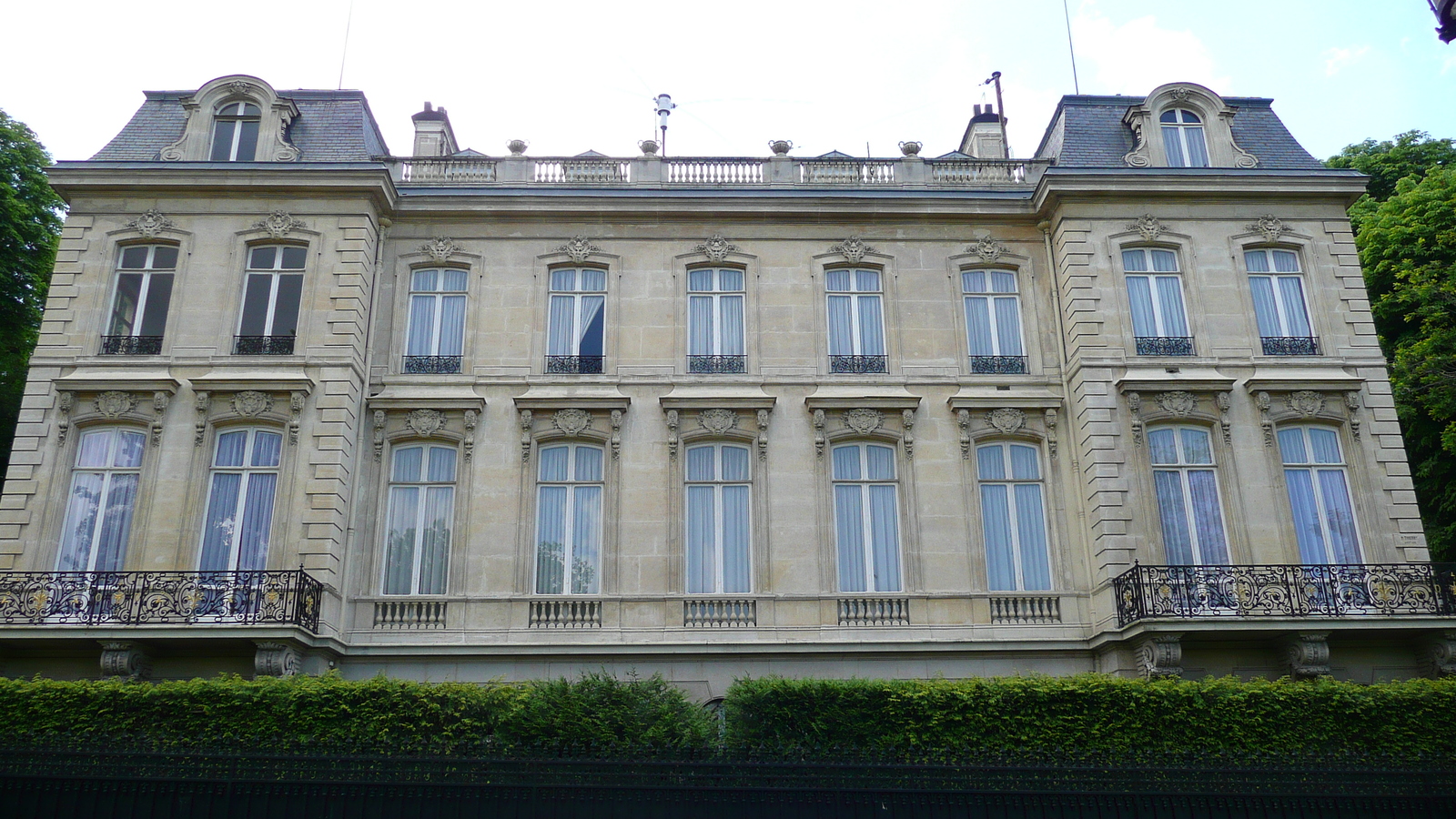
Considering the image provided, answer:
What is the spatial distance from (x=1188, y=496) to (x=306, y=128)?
16.7 meters

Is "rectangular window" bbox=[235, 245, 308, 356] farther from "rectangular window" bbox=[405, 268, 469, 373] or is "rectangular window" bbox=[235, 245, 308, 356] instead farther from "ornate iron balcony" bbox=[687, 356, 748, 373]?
"ornate iron balcony" bbox=[687, 356, 748, 373]

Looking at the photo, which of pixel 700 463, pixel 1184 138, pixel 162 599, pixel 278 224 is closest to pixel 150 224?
pixel 278 224

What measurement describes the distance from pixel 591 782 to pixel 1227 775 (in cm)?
715

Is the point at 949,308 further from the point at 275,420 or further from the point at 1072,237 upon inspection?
the point at 275,420

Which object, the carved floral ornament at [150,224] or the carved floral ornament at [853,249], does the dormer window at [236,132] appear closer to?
the carved floral ornament at [150,224]

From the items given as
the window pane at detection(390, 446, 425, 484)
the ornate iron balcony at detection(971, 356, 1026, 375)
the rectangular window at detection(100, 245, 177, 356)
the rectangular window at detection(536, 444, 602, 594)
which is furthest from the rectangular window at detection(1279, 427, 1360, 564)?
the rectangular window at detection(100, 245, 177, 356)

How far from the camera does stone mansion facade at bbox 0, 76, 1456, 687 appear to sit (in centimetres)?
1717

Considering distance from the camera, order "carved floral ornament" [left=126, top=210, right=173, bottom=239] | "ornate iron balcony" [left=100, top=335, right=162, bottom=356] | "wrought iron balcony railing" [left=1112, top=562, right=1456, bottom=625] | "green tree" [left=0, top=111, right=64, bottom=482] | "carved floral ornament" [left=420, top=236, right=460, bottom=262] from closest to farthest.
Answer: "wrought iron balcony railing" [left=1112, top=562, right=1456, bottom=625]
"ornate iron balcony" [left=100, top=335, right=162, bottom=356]
"carved floral ornament" [left=126, top=210, right=173, bottom=239]
"carved floral ornament" [left=420, top=236, right=460, bottom=262]
"green tree" [left=0, top=111, right=64, bottom=482]

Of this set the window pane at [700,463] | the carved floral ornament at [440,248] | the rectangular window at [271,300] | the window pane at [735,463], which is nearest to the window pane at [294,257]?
the rectangular window at [271,300]

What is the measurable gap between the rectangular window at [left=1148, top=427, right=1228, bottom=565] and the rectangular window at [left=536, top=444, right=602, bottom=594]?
9107 millimetres

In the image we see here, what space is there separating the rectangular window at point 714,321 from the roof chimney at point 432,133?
20.6 ft

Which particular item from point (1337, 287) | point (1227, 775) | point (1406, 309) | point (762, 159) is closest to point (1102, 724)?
point (1227, 775)

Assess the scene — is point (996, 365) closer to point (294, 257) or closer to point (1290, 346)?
point (1290, 346)

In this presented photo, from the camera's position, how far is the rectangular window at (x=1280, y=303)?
19.2 m
